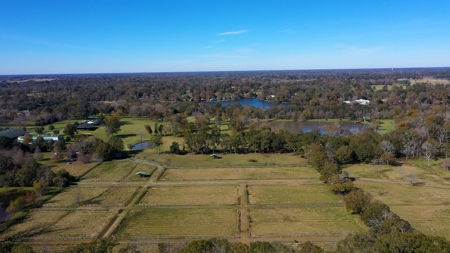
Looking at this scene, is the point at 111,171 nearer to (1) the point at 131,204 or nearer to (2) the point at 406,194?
(1) the point at 131,204

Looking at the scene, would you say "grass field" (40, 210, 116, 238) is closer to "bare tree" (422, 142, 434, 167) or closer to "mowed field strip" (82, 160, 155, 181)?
"mowed field strip" (82, 160, 155, 181)

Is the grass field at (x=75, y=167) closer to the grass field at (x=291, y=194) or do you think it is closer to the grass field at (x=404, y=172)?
the grass field at (x=291, y=194)

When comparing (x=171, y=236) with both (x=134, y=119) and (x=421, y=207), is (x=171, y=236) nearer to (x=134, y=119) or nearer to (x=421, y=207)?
(x=421, y=207)

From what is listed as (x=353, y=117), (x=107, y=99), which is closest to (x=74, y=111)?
(x=107, y=99)

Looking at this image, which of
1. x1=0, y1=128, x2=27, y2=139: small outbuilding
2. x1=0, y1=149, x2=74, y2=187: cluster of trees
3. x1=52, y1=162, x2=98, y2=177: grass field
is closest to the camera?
x1=0, y1=149, x2=74, y2=187: cluster of trees

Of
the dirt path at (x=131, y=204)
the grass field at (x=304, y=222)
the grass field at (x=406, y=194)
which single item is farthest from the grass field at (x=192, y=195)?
the grass field at (x=406, y=194)

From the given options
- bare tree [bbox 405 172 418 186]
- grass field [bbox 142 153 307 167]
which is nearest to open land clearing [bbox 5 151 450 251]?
bare tree [bbox 405 172 418 186]

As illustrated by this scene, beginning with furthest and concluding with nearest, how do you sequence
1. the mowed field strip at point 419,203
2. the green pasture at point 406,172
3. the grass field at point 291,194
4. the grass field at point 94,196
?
the green pasture at point 406,172
the grass field at point 291,194
the grass field at point 94,196
the mowed field strip at point 419,203
